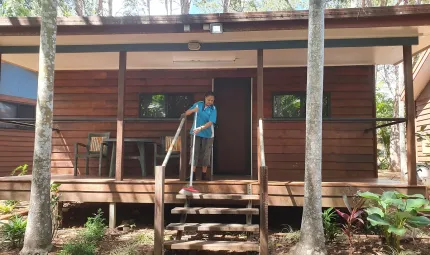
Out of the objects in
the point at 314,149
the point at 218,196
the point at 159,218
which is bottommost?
the point at 159,218

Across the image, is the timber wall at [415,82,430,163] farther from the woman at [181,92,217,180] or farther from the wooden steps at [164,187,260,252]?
the wooden steps at [164,187,260,252]

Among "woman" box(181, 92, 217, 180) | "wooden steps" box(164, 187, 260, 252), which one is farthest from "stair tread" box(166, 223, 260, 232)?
"woman" box(181, 92, 217, 180)

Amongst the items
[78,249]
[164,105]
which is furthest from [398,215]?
[164,105]

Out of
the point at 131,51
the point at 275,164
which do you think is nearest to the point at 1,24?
the point at 131,51

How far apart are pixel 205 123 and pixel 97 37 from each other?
228 cm

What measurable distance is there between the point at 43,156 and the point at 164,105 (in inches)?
143

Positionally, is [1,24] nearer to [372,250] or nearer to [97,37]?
[97,37]

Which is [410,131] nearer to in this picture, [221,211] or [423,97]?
[221,211]

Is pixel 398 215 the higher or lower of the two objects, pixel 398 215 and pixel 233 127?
the lower

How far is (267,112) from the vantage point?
738cm

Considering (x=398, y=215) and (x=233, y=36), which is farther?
(x=233, y=36)

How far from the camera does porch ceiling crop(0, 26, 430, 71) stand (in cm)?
559

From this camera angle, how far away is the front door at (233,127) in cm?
742

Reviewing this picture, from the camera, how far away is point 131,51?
6086 millimetres
